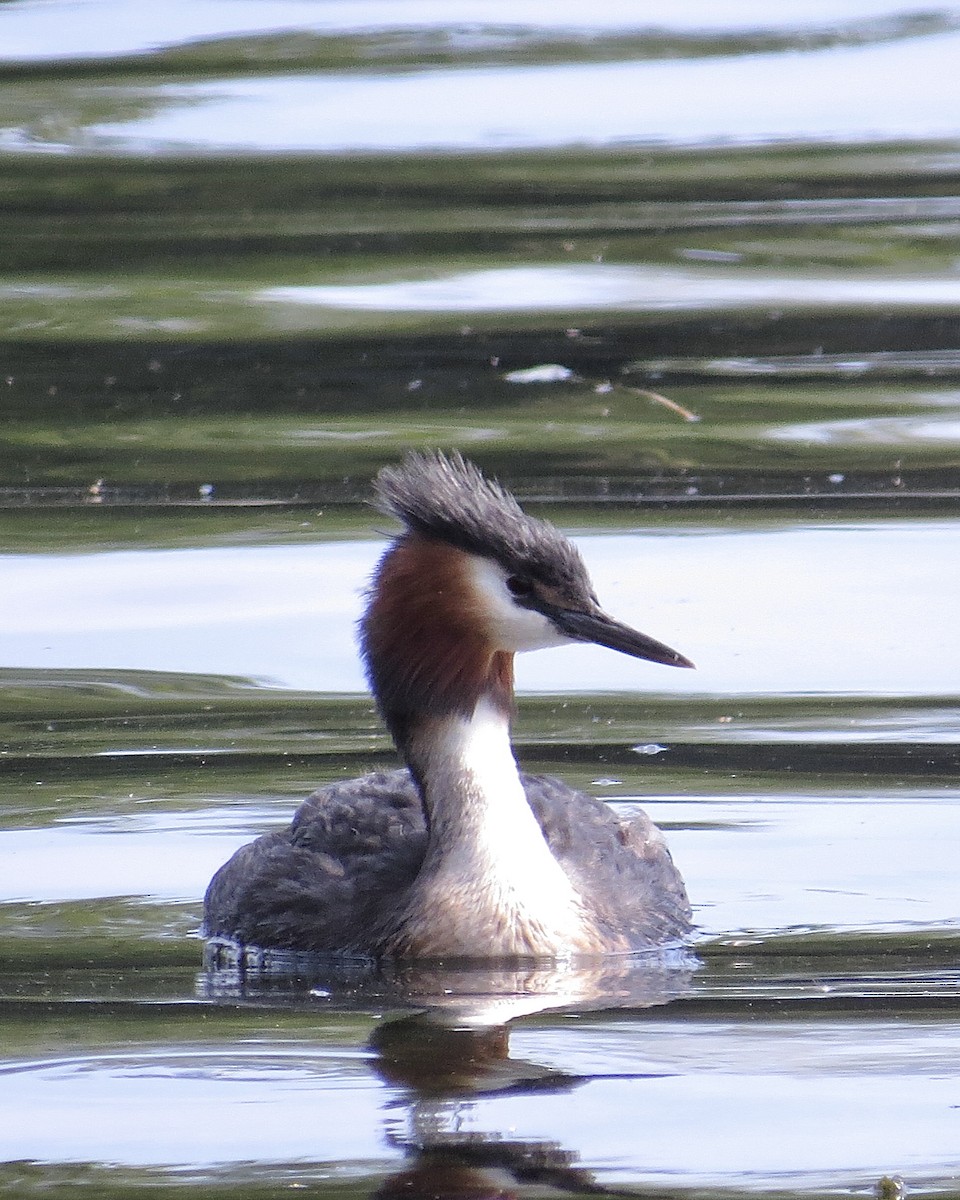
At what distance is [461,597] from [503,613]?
11cm

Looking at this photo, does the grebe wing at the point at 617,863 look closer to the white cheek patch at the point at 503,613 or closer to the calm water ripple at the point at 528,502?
the calm water ripple at the point at 528,502

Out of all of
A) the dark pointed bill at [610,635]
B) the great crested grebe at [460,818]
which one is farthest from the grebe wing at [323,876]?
the dark pointed bill at [610,635]

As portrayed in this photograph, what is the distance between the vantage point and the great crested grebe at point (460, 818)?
20.6 ft

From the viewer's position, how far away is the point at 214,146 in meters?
13.5

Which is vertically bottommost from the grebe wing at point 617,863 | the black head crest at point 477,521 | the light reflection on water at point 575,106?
the grebe wing at point 617,863

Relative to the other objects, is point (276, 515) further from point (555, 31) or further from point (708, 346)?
point (555, 31)

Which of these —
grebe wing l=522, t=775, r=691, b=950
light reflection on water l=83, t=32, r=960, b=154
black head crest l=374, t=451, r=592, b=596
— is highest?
light reflection on water l=83, t=32, r=960, b=154

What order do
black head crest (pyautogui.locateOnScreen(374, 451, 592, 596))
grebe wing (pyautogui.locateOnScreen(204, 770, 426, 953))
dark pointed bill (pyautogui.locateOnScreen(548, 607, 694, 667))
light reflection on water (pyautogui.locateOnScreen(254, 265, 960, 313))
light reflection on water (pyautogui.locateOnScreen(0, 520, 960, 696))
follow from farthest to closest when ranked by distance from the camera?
light reflection on water (pyautogui.locateOnScreen(254, 265, 960, 313))
light reflection on water (pyautogui.locateOnScreen(0, 520, 960, 696))
grebe wing (pyautogui.locateOnScreen(204, 770, 426, 953))
black head crest (pyautogui.locateOnScreen(374, 451, 592, 596))
dark pointed bill (pyautogui.locateOnScreen(548, 607, 694, 667))

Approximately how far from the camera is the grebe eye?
635cm

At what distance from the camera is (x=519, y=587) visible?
20.9 feet

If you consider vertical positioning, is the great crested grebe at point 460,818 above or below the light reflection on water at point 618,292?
below

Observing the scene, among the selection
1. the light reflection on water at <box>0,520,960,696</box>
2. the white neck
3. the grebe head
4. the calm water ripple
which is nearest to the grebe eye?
the grebe head

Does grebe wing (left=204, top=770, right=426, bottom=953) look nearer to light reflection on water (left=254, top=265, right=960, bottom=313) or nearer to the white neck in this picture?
the white neck

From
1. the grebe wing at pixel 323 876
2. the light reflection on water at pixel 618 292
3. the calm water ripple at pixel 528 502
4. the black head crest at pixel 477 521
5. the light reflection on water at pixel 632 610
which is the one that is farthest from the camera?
the light reflection on water at pixel 618 292
